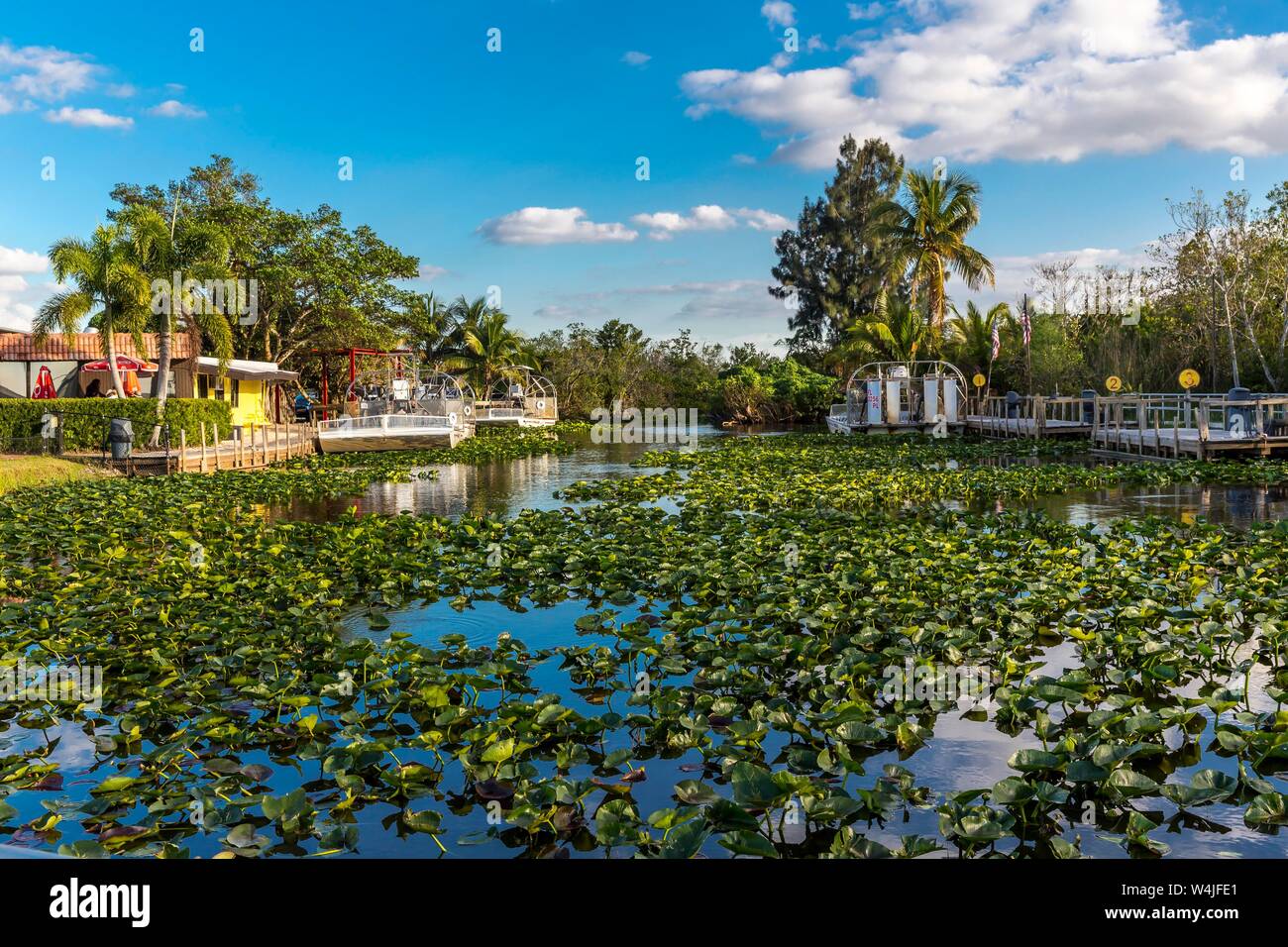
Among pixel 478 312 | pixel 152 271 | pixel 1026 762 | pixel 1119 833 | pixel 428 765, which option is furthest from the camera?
pixel 478 312

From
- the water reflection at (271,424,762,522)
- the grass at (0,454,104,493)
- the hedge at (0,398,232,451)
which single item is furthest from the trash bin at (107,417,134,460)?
the water reflection at (271,424,762,522)

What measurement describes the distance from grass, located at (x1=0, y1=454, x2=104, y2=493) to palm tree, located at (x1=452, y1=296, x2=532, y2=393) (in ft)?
102

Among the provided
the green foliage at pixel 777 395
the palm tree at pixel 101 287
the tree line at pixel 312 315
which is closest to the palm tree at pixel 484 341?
the tree line at pixel 312 315

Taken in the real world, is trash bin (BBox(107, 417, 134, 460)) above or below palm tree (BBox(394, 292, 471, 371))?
below

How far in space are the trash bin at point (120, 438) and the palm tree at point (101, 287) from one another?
10.8 feet

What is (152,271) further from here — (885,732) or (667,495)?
(885,732)

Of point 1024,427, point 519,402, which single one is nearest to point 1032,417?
point 1024,427

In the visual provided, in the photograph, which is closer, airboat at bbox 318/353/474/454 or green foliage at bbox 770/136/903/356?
airboat at bbox 318/353/474/454

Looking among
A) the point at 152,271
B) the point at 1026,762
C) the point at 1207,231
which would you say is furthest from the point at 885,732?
the point at 1207,231

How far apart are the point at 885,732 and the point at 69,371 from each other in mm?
35358

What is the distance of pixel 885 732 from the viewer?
532cm

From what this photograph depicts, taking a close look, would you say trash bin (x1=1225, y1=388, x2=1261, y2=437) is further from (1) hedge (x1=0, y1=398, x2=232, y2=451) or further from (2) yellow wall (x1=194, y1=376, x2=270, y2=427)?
(2) yellow wall (x1=194, y1=376, x2=270, y2=427)

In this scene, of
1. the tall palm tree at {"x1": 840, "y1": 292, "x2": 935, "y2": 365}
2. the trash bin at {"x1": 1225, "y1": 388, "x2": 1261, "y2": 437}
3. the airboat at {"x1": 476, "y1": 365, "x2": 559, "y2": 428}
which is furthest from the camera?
the airboat at {"x1": 476, "y1": 365, "x2": 559, "y2": 428}

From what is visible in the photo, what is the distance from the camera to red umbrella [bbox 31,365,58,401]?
1271 inches
